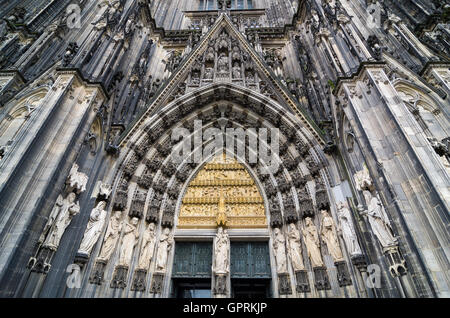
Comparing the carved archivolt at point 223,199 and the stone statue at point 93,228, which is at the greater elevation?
the carved archivolt at point 223,199

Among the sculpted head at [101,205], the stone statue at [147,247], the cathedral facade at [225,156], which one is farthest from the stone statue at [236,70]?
the sculpted head at [101,205]

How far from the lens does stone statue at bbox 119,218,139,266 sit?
6184 mm

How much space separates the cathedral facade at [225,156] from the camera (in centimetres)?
468

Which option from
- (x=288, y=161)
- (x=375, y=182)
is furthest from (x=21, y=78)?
(x=375, y=182)

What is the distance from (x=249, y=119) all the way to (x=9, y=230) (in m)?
7.09

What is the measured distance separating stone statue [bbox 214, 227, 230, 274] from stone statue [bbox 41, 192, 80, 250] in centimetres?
359

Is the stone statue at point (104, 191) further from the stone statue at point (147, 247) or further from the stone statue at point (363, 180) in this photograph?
the stone statue at point (363, 180)

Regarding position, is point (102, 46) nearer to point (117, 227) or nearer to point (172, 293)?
point (117, 227)

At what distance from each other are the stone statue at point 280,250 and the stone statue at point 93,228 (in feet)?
14.8

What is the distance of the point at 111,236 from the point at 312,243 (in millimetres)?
4986

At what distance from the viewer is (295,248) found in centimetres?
657

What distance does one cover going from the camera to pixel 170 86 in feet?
29.3

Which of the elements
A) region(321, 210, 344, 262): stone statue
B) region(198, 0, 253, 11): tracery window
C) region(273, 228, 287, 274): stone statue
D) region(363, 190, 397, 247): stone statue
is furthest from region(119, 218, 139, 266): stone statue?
region(198, 0, 253, 11): tracery window

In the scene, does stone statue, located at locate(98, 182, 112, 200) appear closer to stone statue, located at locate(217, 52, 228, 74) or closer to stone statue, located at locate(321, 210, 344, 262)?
stone statue, located at locate(321, 210, 344, 262)
